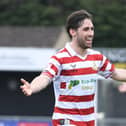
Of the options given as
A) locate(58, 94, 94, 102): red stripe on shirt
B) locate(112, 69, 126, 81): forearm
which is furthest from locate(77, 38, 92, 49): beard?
locate(112, 69, 126, 81): forearm

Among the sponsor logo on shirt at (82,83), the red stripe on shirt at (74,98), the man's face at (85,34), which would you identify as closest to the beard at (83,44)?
the man's face at (85,34)

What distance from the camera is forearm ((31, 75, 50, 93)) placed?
646 cm

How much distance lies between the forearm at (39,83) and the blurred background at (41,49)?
9.35 meters

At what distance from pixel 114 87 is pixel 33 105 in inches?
152

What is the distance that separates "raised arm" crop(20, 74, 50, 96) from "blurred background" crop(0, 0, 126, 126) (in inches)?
369

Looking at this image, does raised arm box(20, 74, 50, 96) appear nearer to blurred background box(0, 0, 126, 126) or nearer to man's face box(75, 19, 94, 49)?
man's face box(75, 19, 94, 49)

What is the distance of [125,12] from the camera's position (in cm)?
4553

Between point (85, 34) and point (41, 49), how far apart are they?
72.4ft

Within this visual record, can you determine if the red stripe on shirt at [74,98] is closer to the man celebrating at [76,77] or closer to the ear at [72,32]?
the man celebrating at [76,77]

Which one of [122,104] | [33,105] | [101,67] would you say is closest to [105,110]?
[122,104]

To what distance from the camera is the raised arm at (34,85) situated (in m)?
6.29

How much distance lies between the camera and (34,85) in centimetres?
648

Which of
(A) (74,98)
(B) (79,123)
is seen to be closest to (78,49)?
(A) (74,98)

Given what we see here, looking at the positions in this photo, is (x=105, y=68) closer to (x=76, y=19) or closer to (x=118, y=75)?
(x=118, y=75)
